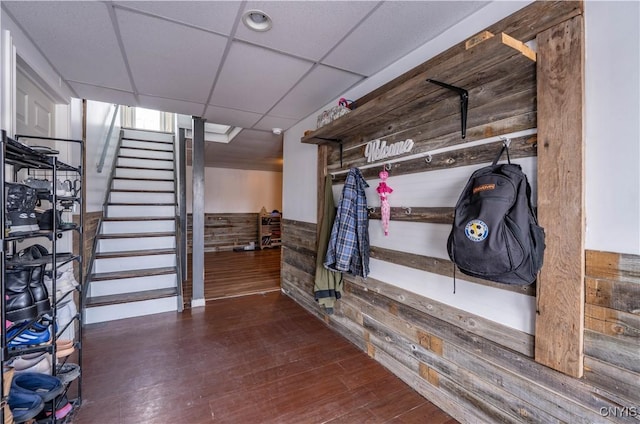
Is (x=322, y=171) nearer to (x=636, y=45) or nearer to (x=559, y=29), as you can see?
(x=559, y=29)

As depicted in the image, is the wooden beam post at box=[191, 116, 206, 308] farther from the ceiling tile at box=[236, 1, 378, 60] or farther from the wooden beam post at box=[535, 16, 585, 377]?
the wooden beam post at box=[535, 16, 585, 377]

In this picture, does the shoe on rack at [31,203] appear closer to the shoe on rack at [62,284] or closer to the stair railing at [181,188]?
the shoe on rack at [62,284]

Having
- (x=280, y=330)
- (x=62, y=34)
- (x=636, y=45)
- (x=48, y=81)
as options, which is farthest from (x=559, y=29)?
(x=48, y=81)

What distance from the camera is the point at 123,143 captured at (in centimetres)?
501

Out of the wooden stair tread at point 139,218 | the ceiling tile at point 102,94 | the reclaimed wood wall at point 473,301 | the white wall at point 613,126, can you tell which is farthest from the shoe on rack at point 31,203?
the wooden stair tread at point 139,218

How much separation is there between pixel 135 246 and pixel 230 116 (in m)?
2.09

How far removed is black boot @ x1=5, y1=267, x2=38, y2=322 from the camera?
1.22m

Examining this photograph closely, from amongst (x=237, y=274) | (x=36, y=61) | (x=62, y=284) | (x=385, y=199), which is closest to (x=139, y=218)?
(x=237, y=274)

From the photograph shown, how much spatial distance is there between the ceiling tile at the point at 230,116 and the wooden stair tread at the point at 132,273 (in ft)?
6.29

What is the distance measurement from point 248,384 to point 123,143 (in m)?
4.97

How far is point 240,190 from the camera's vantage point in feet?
25.1

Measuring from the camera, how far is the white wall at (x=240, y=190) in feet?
24.0

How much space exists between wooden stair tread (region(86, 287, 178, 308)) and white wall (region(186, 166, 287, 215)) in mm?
4191

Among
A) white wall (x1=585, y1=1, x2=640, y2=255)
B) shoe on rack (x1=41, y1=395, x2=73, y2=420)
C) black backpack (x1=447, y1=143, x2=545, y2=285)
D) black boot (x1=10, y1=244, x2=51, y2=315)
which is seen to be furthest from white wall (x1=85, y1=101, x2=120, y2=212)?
white wall (x1=585, y1=1, x2=640, y2=255)
